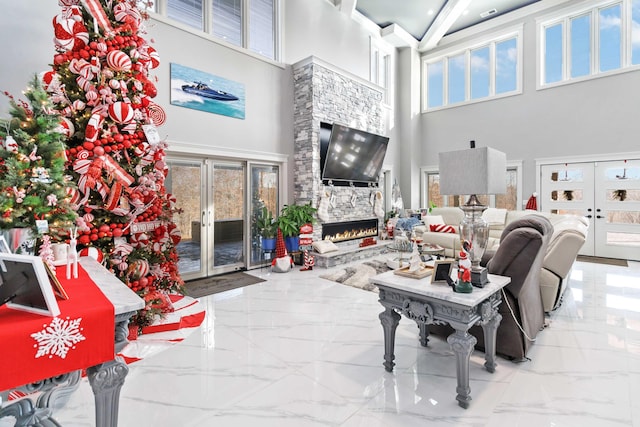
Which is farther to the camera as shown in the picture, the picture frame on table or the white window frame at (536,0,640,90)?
the white window frame at (536,0,640,90)

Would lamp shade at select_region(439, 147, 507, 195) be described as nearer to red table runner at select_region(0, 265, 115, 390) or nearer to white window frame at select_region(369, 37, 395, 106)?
red table runner at select_region(0, 265, 115, 390)

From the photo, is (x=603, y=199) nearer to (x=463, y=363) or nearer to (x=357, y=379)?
(x=463, y=363)

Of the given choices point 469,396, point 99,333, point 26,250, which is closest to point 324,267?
point 469,396

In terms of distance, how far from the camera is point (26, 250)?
2.00m

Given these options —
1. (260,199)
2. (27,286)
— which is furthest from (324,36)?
(27,286)

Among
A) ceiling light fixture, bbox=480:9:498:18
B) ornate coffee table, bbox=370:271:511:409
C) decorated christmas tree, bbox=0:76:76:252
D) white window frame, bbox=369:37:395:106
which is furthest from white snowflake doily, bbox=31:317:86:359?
ceiling light fixture, bbox=480:9:498:18

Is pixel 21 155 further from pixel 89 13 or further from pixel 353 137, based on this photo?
pixel 353 137

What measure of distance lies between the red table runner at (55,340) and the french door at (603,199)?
848cm

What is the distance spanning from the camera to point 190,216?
16.2ft

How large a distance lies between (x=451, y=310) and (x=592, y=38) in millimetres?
7951

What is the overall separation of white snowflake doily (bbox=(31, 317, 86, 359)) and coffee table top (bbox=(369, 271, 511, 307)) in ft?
5.62

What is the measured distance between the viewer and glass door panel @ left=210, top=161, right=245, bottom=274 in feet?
17.1

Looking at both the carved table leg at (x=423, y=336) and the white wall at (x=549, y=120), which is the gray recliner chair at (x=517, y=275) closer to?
the carved table leg at (x=423, y=336)

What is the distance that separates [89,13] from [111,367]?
121 inches
